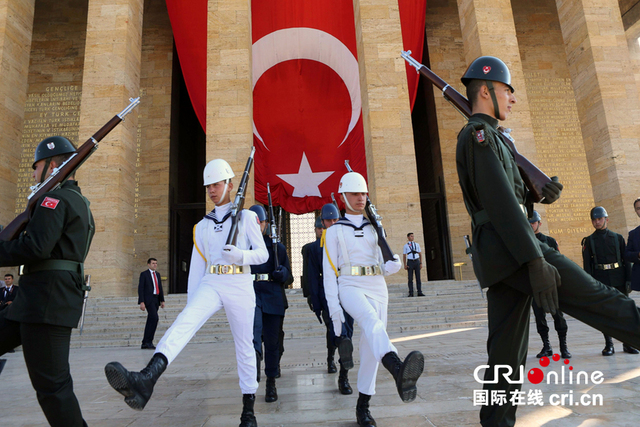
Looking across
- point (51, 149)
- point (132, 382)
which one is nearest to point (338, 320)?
point (132, 382)

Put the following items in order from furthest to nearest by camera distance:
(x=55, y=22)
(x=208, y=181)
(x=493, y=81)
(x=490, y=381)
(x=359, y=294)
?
(x=55, y=22) < (x=208, y=181) < (x=359, y=294) < (x=493, y=81) < (x=490, y=381)

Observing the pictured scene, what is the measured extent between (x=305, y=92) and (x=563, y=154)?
11.4m

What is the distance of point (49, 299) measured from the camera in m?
2.37

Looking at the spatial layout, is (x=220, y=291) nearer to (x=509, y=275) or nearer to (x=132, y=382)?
(x=132, y=382)

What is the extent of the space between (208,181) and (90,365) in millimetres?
4159

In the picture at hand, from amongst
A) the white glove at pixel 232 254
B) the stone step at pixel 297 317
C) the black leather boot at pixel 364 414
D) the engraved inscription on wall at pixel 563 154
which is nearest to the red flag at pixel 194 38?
the stone step at pixel 297 317

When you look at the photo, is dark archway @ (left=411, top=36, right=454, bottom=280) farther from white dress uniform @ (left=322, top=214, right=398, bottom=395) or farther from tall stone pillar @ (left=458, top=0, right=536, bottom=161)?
white dress uniform @ (left=322, top=214, right=398, bottom=395)

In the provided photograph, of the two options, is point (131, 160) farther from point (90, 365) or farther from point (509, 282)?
point (509, 282)

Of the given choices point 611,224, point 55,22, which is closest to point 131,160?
point 55,22

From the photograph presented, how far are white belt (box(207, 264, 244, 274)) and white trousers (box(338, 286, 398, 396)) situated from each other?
720mm

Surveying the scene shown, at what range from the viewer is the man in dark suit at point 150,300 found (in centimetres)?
794

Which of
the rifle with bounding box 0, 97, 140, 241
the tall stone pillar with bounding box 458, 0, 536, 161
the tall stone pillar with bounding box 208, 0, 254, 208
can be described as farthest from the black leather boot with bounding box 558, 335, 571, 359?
the tall stone pillar with bounding box 458, 0, 536, 161

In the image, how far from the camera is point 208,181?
3.26 m

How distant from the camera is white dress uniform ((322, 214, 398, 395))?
2826mm
